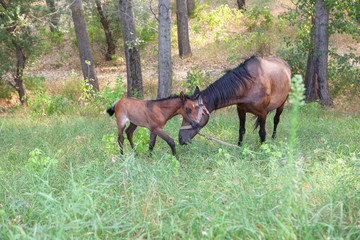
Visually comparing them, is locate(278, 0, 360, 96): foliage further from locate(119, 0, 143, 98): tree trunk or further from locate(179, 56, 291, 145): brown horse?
locate(119, 0, 143, 98): tree trunk

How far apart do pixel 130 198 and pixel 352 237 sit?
7.14 feet

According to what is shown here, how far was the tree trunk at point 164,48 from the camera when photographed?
300 inches

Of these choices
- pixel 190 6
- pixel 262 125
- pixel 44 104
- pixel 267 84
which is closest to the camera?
pixel 267 84

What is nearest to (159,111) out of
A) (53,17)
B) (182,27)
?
(182,27)

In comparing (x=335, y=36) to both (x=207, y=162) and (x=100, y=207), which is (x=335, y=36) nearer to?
(x=207, y=162)

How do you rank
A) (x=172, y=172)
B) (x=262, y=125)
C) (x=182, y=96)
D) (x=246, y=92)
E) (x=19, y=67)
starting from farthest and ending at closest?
(x=19, y=67) → (x=262, y=125) → (x=246, y=92) → (x=182, y=96) → (x=172, y=172)

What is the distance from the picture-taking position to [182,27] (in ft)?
55.3

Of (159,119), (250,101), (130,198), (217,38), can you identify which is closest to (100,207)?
(130,198)

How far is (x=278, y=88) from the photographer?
6.14 metres

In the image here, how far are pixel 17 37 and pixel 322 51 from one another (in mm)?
9946

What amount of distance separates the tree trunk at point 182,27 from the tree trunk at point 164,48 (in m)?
9.34

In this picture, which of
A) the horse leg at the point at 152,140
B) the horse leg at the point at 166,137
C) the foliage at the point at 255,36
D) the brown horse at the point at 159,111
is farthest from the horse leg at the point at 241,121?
the foliage at the point at 255,36

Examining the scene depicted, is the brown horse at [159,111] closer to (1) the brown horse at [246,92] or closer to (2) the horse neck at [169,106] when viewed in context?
(2) the horse neck at [169,106]

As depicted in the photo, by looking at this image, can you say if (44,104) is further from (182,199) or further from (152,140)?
(182,199)
